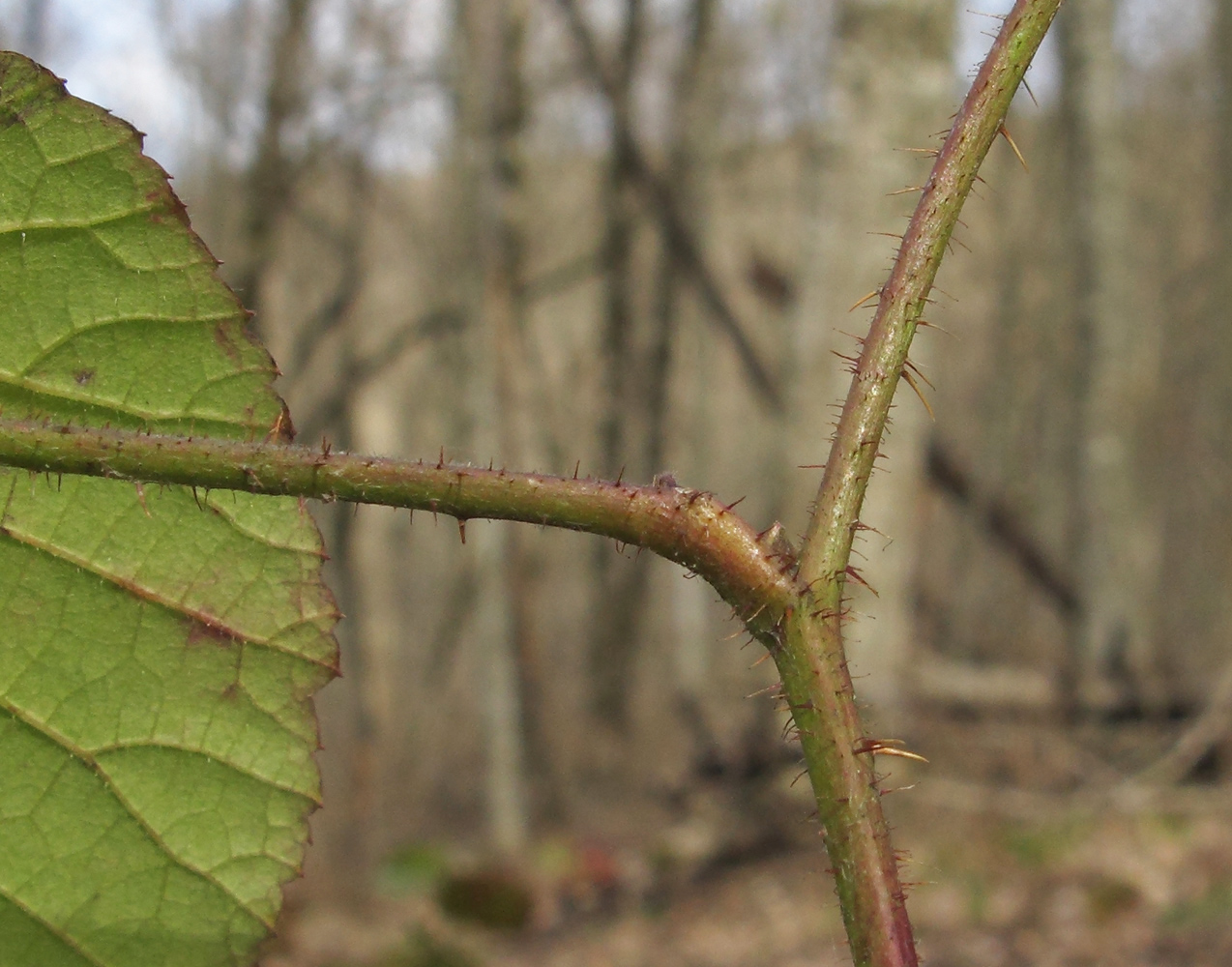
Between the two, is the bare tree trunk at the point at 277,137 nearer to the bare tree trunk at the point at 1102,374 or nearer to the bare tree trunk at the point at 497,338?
the bare tree trunk at the point at 497,338

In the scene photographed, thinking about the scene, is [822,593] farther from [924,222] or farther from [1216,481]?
[1216,481]

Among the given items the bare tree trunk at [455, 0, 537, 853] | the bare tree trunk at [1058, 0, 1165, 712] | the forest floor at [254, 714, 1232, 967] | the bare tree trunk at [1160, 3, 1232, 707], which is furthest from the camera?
the bare tree trunk at [1160, 3, 1232, 707]

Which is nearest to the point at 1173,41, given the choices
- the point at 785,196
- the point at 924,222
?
the point at 785,196

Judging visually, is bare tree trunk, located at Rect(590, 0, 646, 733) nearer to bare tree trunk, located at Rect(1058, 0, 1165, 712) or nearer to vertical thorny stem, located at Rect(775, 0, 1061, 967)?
bare tree trunk, located at Rect(1058, 0, 1165, 712)

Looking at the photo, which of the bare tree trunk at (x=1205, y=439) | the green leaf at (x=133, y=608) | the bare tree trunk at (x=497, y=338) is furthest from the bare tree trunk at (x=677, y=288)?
Answer: the green leaf at (x=133, y=608)

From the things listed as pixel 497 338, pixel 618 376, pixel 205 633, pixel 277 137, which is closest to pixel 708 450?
pixel 618 376

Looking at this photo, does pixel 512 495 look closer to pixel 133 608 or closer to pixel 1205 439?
pixel 133 608

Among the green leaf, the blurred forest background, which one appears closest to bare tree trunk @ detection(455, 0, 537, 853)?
the blurred forest background

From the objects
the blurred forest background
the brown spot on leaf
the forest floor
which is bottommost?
the brown spot on leaf
